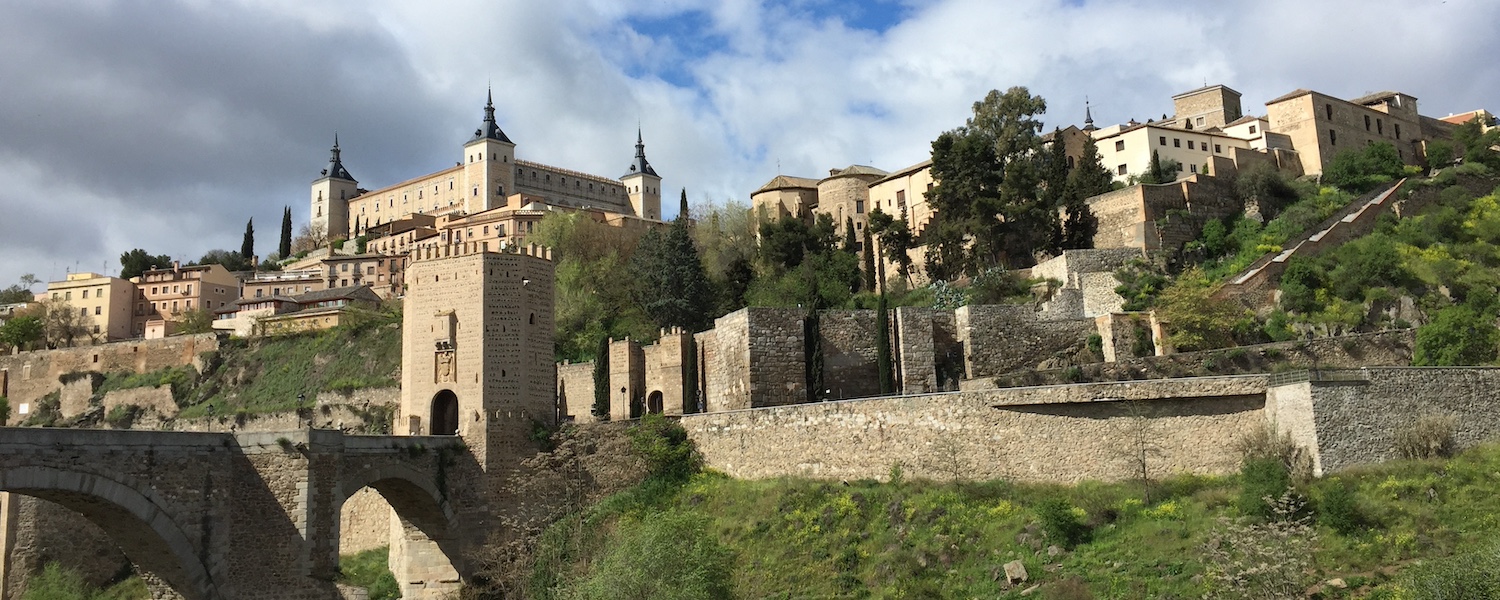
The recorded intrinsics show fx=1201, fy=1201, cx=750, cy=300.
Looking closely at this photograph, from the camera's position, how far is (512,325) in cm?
3272

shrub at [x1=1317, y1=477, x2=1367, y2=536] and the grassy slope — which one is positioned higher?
the grassy slope

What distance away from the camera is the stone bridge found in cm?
2247

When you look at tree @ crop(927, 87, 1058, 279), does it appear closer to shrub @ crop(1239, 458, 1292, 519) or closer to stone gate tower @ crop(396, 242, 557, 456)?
stone gate tower @ crop(396, 242, 557, 456)

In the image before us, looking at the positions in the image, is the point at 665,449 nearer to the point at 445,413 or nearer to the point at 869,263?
the point at 445,413

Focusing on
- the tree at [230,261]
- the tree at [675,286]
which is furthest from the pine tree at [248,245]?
the tree at [675,286]

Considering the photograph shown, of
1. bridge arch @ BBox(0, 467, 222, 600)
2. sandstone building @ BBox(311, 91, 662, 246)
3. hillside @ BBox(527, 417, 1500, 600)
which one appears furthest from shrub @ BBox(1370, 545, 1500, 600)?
sandstone building @ BBox(311, 91, 662, 246)

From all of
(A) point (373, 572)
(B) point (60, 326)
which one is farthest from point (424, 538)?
(B) point (60, 326)

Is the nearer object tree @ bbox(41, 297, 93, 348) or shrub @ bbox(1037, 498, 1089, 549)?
shrub @ bbox(1037, 498, 1089, 549)

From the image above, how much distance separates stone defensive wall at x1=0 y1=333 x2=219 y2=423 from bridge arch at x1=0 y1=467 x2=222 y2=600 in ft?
119

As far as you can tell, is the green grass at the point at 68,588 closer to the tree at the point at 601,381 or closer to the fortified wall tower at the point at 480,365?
the fortified wall tower at the point at 480,365

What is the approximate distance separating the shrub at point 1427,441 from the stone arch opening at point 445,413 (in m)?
22.7

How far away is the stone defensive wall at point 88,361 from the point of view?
58688 millimetres

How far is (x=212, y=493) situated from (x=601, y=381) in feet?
57.9

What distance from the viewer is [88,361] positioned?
5962 centimetres
